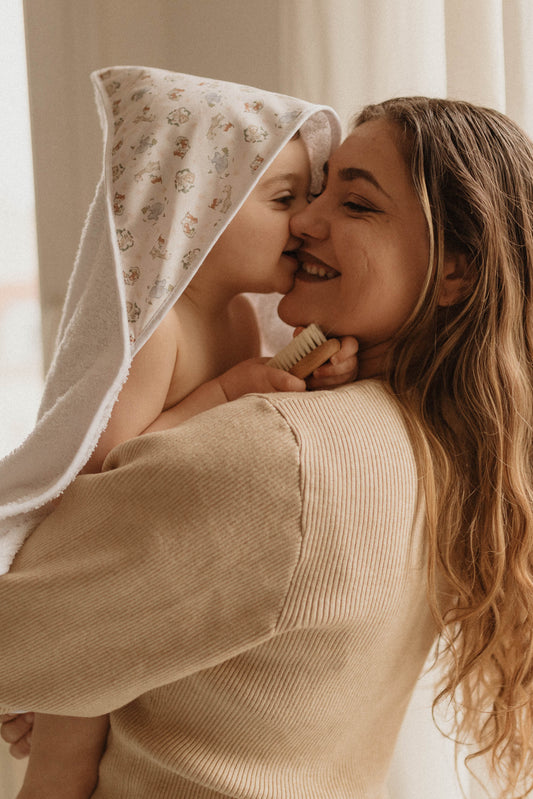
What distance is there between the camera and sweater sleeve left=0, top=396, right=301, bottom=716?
28.7 inches

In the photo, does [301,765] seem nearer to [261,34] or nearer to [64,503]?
[64,503]

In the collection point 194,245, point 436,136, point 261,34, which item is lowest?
point 194,245

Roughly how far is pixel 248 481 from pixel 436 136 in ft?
1.50

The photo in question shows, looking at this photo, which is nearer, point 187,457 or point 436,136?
point 187,457

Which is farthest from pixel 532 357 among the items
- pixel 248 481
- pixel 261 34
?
pixel 261 34

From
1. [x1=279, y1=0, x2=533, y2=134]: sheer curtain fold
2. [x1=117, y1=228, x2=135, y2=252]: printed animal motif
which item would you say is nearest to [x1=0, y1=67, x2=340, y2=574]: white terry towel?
[x1=117, y1=228, x2=135, y2=252]: printed animal motif

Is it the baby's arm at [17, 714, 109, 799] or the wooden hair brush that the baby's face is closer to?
the wooden hair brush

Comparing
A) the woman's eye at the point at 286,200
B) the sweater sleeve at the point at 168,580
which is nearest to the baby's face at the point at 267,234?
the woman's eye at the point at 286,200

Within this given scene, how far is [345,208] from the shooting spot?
0.99 m

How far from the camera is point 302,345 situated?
0.99 meters

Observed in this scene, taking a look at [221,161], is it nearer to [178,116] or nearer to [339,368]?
[178,116]

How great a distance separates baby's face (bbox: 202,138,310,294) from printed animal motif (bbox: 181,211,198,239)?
0.09 m

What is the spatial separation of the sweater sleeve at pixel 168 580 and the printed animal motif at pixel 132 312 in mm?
209

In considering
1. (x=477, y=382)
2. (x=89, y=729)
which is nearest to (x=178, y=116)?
(x=477, y=382)
